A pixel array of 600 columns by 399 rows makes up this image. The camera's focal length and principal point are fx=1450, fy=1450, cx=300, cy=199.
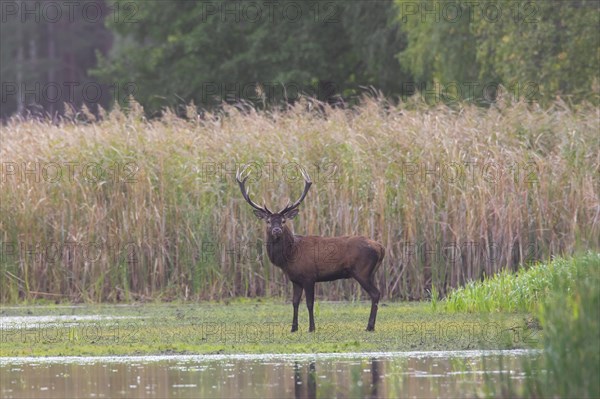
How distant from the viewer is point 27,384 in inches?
463

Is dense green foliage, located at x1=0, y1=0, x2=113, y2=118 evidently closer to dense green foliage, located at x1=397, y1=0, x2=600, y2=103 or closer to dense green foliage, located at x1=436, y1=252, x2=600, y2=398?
dense green foliage, located at x1=397, y1=0, x2=600, y2=103

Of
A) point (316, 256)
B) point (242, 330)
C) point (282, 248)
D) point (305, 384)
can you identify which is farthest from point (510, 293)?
point (305, 384)

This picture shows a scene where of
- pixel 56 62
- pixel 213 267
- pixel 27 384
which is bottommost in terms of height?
pixel 27 384

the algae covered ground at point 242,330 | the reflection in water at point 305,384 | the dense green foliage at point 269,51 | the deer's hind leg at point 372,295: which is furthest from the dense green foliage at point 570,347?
the dense green foliage at point 269,51

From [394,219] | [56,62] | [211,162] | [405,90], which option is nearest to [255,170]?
[211,162]

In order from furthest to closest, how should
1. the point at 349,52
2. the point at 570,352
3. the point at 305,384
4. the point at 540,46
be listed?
the point at 349,52 → the point at 540,46 → the point at 305,384 → the point at 570,352

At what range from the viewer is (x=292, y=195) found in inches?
838

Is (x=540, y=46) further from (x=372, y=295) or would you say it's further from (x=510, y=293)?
(x=372, y=295)

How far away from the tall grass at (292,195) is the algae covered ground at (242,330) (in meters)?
1.16

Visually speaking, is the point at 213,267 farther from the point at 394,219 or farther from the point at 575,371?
the point at 575,371

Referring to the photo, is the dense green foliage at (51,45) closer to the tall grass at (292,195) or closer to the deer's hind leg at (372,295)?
the tall grass at (292,195)

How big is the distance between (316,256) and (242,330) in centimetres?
116

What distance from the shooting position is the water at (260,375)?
11.0 m

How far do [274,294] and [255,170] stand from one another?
191cm
